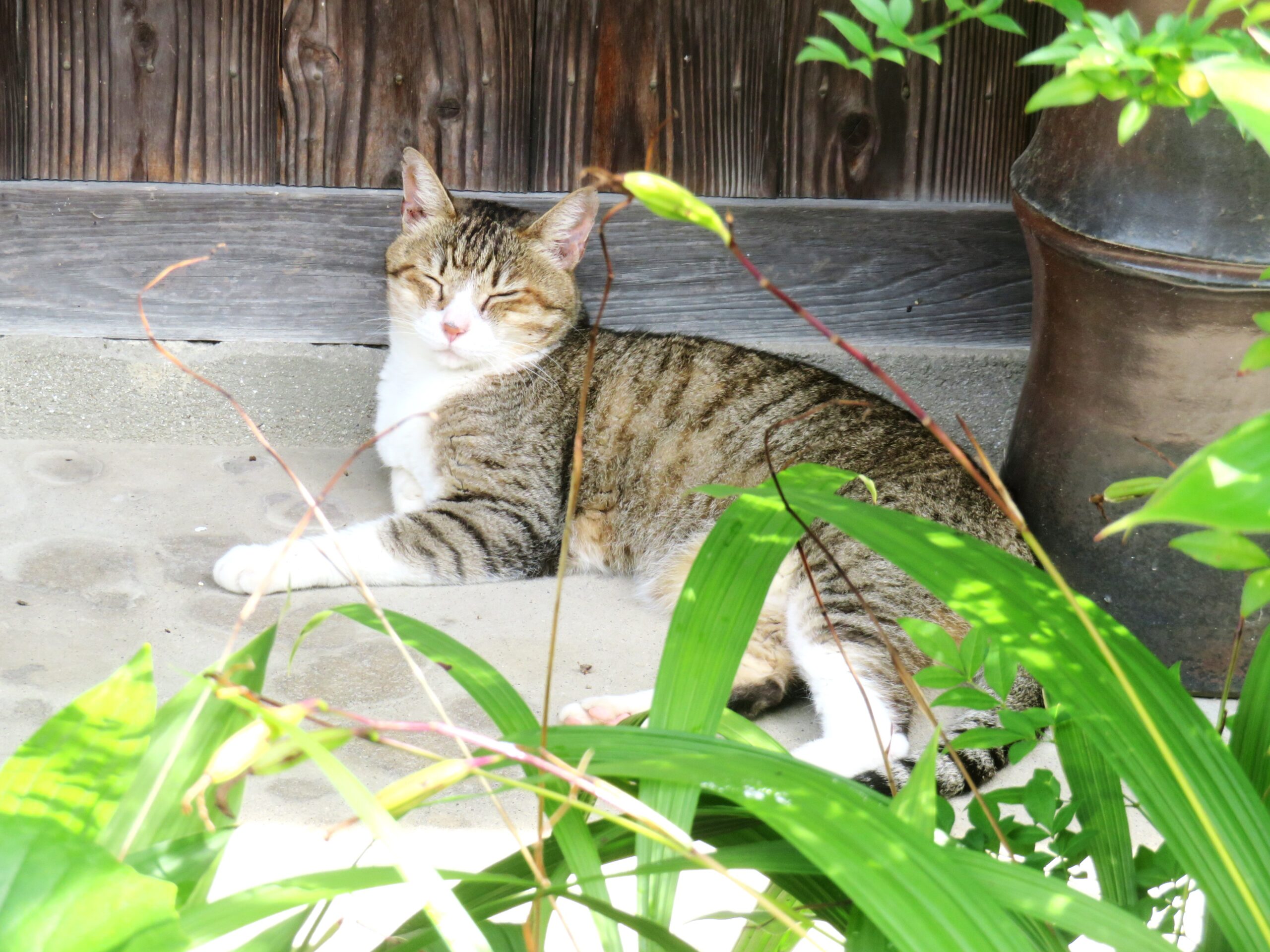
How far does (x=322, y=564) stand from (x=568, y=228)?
3.51 ft

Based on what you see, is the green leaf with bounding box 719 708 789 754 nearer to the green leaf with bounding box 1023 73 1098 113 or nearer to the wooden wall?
the green leaf with bounding box 1023 73 1098 113

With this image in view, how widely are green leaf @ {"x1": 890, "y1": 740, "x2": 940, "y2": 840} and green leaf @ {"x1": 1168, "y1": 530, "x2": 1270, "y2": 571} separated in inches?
11.2

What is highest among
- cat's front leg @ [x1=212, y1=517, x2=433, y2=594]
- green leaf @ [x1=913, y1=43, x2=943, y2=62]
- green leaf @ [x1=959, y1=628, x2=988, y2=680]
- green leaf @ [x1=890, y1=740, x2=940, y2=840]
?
green leaf @ [x1=913, y1=43, x2=943, y2=62]

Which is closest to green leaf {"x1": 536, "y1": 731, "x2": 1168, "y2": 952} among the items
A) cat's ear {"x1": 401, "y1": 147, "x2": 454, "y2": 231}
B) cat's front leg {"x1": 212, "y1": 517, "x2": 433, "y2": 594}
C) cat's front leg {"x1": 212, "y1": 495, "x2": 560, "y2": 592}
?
cat's front leg {"x1": 212, "y1": 517, "x2": 433, "y2": 594}

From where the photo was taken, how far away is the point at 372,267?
346 centimetres

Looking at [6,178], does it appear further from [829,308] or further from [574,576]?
[829,308]

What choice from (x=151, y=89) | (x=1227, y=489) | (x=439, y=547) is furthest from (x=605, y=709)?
(x=151, y=89)

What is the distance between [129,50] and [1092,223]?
2520mm

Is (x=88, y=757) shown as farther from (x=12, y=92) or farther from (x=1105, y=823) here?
(x=12, y=92)

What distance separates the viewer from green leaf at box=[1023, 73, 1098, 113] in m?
0.67

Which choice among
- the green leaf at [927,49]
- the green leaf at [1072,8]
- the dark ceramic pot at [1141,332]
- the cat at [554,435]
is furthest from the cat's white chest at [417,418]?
the green leaf at [1072,8]

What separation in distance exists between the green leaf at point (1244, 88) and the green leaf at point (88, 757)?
78 cm

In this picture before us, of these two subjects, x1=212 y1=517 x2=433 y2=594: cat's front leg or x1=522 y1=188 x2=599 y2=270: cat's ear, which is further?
x1=522 y1=188 x2=599 y2=270: cat's ear

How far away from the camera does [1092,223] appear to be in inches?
90.1
